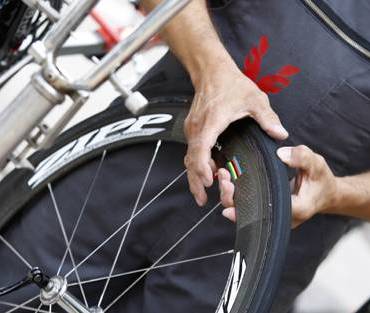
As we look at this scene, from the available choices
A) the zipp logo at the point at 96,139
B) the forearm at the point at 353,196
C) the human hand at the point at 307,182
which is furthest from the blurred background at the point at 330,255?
the human hand at the point at 307,182

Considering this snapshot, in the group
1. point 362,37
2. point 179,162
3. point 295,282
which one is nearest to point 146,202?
point 179,162

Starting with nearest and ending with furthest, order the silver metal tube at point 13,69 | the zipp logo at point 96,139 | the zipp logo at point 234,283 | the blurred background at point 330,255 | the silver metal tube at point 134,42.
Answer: the silver metal tube at point 134,42 < the zipp logo at point 234,283 < the zipp logo at point 96,139 < the silver metal tube at point 13,69 < the blurred background at point 330,255

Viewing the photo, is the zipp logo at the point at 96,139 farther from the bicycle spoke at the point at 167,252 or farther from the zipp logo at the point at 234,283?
the zipp logo at the point at 234,283

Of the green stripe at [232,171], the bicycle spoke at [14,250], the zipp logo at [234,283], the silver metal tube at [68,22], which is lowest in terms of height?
the zipp logo at [234,283]

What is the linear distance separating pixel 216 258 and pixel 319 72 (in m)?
0.23

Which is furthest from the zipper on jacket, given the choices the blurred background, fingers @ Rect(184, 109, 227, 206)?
the blurred background

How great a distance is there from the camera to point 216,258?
31.1 inches

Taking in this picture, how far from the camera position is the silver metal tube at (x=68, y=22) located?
453mm

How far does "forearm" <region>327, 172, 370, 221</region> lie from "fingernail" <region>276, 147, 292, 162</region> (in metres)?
0.09

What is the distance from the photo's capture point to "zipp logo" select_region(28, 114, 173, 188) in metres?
0.80

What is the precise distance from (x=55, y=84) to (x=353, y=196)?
36cm

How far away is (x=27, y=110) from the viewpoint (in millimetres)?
480

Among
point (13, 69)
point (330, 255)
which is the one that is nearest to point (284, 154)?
point (13, 69)

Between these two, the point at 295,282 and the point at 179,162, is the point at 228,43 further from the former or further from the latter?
the point at 295,282
